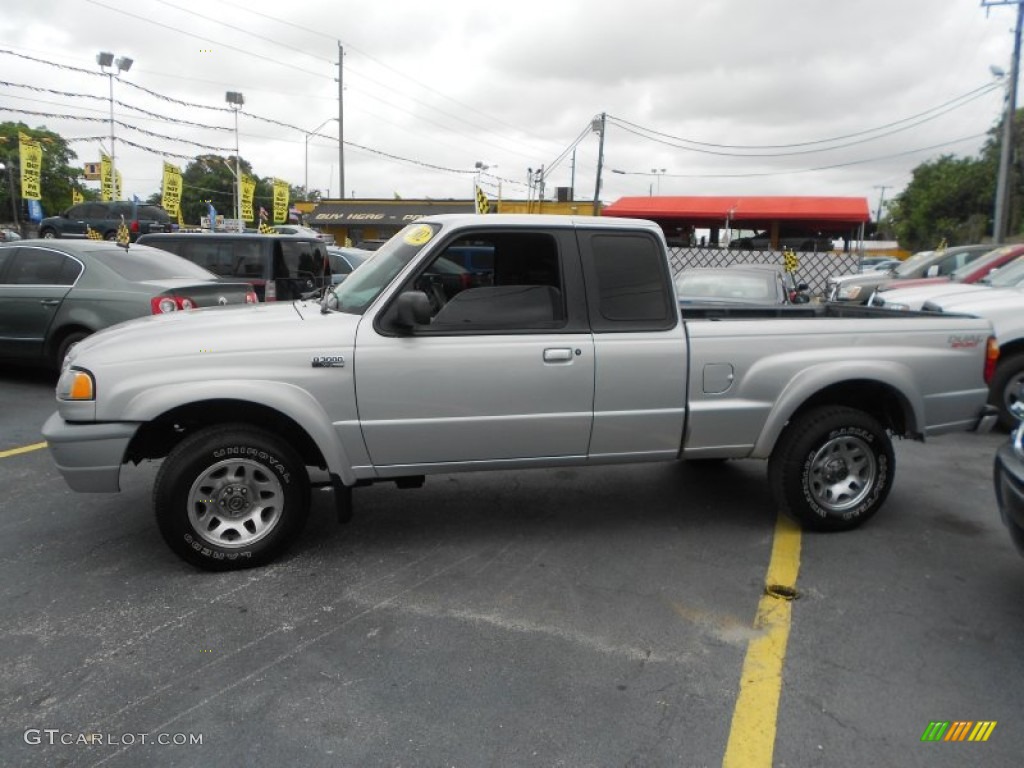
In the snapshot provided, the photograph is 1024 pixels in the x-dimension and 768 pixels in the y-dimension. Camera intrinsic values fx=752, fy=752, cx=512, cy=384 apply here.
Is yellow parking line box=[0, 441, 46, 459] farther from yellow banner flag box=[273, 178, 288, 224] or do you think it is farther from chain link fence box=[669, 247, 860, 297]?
yellow banner flag box=[273, 178, 288, 224]

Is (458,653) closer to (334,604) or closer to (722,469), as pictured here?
(334,604)

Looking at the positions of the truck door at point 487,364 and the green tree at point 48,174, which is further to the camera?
the green tree at point 48,174

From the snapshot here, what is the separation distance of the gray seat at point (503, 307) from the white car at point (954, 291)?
523 cm

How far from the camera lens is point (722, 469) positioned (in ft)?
19.2

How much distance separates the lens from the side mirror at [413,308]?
3736 mm

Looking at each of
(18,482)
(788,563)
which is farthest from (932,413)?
(18,482)

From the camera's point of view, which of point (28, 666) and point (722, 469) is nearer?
point (28, 666)

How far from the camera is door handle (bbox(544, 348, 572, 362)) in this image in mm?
4016

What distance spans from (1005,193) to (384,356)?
28363 mm

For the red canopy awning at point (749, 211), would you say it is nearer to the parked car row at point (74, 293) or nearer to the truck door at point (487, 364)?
the parked car row at point (74, 293)

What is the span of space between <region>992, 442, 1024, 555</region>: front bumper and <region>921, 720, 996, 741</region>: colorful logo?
97 centimetres

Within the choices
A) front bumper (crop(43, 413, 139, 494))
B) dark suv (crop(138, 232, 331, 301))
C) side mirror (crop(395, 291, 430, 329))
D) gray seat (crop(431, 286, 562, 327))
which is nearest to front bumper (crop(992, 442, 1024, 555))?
gray seat (crop(431, 286, 562, 327))

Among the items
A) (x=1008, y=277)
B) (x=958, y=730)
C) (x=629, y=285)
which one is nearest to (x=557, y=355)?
(x=629, y=285)

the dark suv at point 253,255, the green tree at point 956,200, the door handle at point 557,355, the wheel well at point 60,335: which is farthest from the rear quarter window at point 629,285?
the green tree at point 956,200
